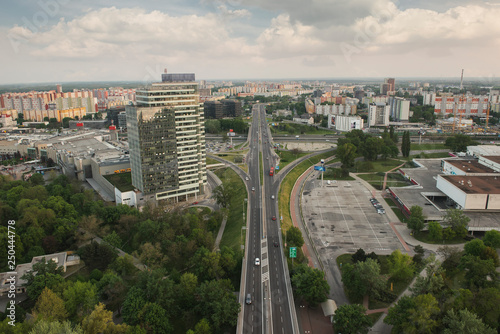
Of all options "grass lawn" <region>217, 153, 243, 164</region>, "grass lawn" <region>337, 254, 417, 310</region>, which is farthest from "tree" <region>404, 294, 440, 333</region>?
"grass lawn" <region>217, 153, 243, 164</region>

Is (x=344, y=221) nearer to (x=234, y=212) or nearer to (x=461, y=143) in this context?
(x=234, y=212)

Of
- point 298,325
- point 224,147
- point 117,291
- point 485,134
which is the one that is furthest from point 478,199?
point 485,134

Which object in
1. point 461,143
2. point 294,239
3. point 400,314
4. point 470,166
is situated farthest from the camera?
point 461,143

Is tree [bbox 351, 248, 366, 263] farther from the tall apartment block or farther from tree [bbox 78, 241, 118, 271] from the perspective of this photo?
the tall apartment block

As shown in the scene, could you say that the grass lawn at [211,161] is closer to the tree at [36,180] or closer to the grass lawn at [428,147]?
the tree at [36,180]

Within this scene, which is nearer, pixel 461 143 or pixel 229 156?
pixel 461 143

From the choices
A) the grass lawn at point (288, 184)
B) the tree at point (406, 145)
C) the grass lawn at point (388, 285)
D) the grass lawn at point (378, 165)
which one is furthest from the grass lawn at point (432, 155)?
the grass lawn at point (388, 285)

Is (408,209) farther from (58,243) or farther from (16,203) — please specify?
(16,203)

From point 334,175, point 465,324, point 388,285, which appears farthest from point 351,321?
point 334,175
